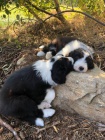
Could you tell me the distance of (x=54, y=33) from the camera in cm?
890

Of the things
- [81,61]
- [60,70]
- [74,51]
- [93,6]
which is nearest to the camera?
[60,70]

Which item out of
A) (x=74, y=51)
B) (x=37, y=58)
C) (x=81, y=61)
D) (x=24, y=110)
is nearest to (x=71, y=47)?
(x=74, y=51)

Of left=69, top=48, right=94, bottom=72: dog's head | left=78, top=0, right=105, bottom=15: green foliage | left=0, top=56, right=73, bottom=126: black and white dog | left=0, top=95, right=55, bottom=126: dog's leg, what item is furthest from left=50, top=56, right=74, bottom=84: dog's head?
left=78, top=0, right=105, bottom=15: green foliage

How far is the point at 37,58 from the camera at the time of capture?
690cm

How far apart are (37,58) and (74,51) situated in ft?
3.67

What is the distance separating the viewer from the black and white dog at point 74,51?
558 cm

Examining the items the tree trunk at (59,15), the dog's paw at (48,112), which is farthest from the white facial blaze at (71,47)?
the tree trunk at (59,15)

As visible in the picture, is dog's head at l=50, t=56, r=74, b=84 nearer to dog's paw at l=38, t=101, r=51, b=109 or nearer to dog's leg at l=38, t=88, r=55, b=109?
dog's leg at l=38, t=88, r=55, b=109

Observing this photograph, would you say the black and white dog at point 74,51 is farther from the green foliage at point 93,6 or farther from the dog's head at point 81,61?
the green foliage at point 93,6

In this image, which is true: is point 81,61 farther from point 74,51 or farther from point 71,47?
point 71,47

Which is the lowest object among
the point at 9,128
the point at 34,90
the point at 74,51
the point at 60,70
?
the point at 9,128

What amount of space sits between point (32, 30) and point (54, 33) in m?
0.66

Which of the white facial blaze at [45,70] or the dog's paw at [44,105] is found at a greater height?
the white facial blaze at [45,70]

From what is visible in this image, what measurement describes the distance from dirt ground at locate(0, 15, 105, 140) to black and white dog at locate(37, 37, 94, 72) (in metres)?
0.34
